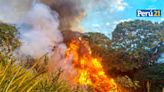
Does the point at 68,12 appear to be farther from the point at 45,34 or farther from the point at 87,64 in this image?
the point at 87,64

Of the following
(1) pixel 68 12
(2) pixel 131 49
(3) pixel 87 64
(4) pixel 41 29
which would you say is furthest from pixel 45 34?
(2) pixel 131 49

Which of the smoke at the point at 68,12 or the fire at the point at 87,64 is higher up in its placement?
the smoke at the point at 68,12

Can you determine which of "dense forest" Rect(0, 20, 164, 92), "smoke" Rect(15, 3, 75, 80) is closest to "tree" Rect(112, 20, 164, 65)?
"dense forest" Rect(0, 20, 164, 92)

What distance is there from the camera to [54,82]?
2.47 m

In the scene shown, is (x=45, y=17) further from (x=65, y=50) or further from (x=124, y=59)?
(x=124, y=59)

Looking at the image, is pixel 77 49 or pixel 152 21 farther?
pixel 77 49

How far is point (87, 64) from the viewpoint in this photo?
1192cm

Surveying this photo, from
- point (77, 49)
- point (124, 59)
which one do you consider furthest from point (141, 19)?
A: point (77, 49)

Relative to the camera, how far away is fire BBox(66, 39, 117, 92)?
11258 millimetres

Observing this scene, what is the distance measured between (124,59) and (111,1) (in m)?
1.38

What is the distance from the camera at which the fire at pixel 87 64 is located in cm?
1126

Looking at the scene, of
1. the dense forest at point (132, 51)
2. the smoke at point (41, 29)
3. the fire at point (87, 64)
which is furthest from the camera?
the fire at point (87, 64)

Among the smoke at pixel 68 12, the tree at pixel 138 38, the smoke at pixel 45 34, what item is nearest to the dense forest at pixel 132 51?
the tree at pixel 138 38

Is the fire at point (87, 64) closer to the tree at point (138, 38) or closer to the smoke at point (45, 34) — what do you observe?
the smoke at point (45, 34)
